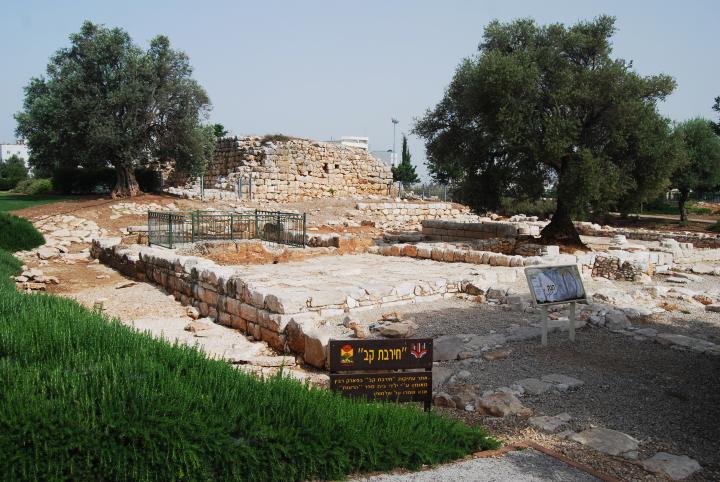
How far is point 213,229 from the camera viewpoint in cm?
1848

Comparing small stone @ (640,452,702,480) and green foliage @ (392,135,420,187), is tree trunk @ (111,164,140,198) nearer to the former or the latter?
small stone @ (640,452,702,480)

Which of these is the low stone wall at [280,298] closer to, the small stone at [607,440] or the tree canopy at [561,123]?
the small stone at [607,440]

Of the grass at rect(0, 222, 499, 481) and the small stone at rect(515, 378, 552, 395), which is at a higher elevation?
the grass at rect(0, 222, 499, 481)

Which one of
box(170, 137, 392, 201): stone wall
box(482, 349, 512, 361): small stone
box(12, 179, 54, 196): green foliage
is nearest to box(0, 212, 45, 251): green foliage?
box(170, 137, 392, 201): stone wall

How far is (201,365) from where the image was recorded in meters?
4.65

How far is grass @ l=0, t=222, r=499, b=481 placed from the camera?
3383 millimetres

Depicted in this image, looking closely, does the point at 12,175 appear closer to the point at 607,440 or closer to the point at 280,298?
the point at 280,298

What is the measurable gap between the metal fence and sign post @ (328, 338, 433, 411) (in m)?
11.9

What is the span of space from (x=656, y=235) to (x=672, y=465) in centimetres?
2230

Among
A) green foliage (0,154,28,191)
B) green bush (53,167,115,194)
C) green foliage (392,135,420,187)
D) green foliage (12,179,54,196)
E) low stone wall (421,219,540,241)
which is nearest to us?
low stone wall (421,219,540,241)

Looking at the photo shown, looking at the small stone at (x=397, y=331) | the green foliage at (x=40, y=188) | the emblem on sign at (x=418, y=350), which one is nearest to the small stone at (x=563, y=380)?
the emblem on sign at (x=418, y=350)

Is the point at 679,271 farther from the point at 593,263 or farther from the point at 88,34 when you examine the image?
the point at 88,34

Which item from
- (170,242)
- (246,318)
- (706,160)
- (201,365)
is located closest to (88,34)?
(170,242)

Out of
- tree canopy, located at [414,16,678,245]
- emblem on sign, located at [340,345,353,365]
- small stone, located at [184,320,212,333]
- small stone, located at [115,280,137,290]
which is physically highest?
tree canopy, located at [414,16,678,245]
